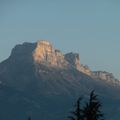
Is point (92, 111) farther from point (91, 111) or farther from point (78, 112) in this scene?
point (78, 112)

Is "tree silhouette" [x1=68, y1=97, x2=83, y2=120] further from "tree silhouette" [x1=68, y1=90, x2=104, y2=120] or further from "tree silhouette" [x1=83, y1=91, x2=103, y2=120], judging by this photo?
"tree silhouette" [x1=83, y1=91, x2=103, y2=120]

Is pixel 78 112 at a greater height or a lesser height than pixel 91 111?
greater

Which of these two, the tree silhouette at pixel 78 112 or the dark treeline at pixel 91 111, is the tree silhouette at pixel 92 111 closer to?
the dark treeline at pixel 91 111

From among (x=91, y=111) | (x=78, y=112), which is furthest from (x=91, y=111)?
(x=78, y=112)

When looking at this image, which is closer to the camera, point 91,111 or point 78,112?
point 91,111

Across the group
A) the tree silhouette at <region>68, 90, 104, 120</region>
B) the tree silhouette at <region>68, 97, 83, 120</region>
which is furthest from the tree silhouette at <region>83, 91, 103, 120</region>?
the tree silhouette at <region>68, 97, 83, 120</region>

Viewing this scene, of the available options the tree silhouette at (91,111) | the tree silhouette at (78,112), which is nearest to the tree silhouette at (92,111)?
the tree silhouette at (91,111)

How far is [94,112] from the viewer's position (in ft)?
156

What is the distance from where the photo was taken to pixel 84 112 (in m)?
48.0

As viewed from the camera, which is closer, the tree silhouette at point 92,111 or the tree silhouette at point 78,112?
the tree silhouette at point 92,111

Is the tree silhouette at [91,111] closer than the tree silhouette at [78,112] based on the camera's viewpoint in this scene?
Yes

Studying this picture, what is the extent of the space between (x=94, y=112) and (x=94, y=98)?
1.62m

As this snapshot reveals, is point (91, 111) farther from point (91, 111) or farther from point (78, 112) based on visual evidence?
point (78, 112)

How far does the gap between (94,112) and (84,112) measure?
0.70 metres
